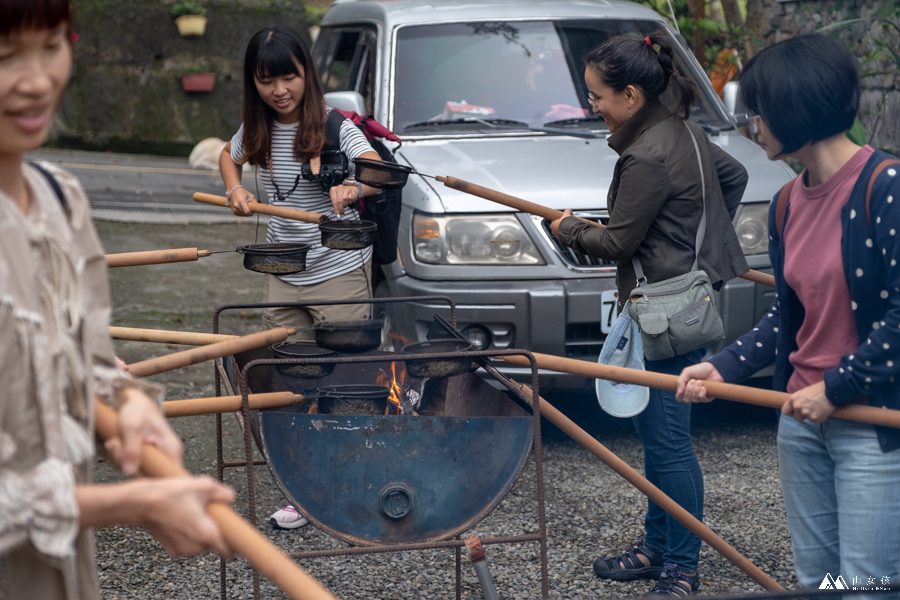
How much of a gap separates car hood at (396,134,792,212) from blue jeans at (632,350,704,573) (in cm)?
134

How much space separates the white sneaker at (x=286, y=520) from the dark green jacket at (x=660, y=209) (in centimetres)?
166

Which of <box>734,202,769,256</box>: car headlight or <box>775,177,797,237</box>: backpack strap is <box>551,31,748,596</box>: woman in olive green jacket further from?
<box>734,202,769,256</box>: car headlight

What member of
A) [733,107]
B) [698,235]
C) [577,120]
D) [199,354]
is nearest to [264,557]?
[199,354]

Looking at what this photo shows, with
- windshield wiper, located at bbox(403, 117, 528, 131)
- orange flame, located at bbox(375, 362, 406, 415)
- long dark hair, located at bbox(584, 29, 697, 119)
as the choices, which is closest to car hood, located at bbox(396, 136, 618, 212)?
windshield wiper, located at bbox(403, 117, 528, 131)

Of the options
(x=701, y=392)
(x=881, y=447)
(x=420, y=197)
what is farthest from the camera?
(x=420, y=197)

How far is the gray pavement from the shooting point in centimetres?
1074

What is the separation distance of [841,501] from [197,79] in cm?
1486

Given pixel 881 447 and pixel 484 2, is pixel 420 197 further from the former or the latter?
pixel 881 447

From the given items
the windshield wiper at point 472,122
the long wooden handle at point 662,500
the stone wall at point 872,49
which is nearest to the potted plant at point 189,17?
the stone wall at point 872,49

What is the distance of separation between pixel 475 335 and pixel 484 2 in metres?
2.25

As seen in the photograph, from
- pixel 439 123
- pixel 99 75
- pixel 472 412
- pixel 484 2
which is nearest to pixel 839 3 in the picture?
pixel 484 2

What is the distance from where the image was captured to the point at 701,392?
8.41 feet

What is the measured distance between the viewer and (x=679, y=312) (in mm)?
3068

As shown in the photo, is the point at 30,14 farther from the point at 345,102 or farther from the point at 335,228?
the point at 345,102
